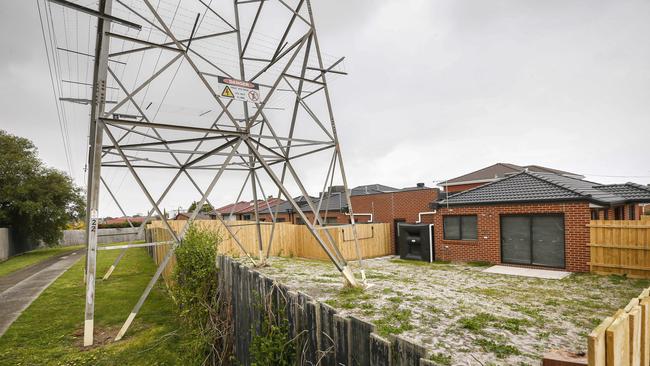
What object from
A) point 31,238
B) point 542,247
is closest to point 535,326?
point 542,247

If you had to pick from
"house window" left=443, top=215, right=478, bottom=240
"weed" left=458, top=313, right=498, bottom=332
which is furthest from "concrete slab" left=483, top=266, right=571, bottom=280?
"weed" left=458, top=313, right=498, bottom=332

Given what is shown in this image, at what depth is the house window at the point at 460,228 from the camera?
52.8 ft

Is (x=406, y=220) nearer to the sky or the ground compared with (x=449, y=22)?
nearer to the ground

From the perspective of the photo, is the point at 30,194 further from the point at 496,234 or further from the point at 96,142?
the point at 496,234

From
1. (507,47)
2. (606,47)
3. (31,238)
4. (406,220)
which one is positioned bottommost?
(31,238)

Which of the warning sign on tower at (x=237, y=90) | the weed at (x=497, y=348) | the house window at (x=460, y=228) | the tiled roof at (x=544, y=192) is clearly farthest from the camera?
the house window at (x=460, y=228)

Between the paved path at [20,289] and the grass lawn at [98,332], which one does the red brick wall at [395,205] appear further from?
the paved path at [20,289]

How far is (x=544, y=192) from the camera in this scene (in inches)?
552

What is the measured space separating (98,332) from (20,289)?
841cm

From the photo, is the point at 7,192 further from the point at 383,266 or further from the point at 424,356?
the point at 424,356

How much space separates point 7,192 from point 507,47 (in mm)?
37870

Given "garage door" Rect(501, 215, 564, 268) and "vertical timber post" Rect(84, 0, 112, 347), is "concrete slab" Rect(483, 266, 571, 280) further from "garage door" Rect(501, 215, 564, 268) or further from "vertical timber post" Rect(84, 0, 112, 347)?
"vertical timber post" Rect(84, 0, 112, 347)

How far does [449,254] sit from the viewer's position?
658 inches

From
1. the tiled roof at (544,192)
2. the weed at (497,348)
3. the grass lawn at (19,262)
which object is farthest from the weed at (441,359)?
the grass lawn at (19,262)
